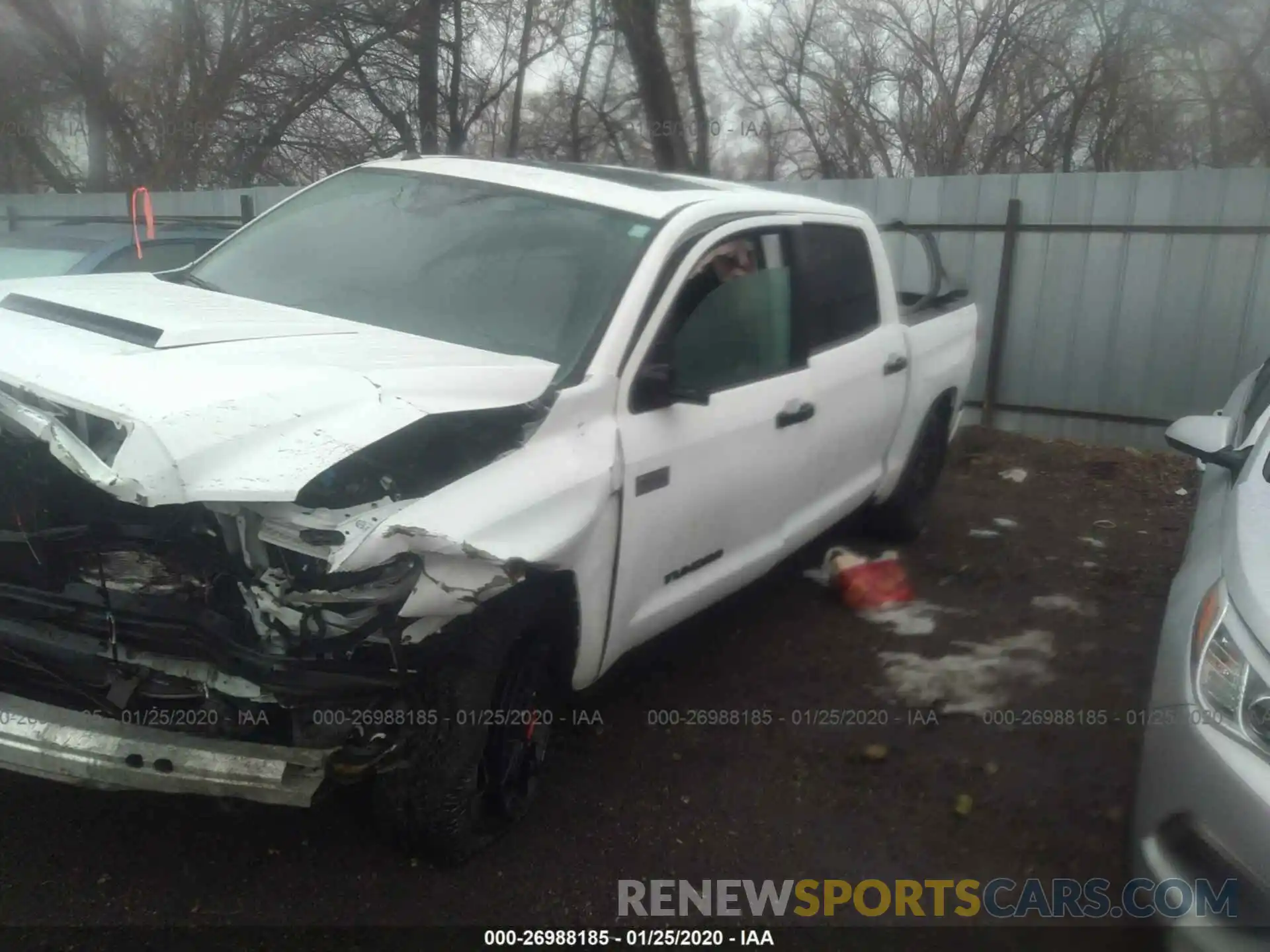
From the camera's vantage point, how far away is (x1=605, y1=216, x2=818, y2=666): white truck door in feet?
10.9

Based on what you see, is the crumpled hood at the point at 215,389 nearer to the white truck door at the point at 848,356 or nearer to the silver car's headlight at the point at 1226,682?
the white truck door at the point at 848,356

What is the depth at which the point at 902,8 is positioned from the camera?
21.0 meters

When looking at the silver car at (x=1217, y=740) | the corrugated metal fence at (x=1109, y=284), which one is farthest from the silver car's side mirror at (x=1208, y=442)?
the corrugated metal fence at (x=1109, y=284)

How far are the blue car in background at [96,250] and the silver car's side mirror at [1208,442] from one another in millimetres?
4867

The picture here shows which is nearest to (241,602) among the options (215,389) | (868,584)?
(215,389)

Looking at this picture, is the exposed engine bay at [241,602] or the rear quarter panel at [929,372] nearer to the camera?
the exposed engine bay at [241,602]

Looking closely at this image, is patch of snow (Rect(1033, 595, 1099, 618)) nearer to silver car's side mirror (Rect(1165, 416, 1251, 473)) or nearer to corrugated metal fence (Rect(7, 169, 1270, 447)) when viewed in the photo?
silver car's side mirror (Rect(1165, 416, 1251, 473))

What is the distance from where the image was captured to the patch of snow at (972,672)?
427 centimetres

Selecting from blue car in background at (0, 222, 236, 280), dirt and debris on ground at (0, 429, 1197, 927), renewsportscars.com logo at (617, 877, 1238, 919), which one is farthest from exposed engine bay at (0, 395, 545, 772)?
blue car in background at (0, 222, 236, 280)

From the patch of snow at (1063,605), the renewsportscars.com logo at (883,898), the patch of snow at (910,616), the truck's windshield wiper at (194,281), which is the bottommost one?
the renewsportscars.com logo at (883,898)

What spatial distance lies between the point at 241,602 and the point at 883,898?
1.89 meters

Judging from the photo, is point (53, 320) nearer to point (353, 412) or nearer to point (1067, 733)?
point (353, 412)

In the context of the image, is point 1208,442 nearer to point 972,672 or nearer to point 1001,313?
point 972,672

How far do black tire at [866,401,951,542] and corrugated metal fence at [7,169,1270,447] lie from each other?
302 cm
